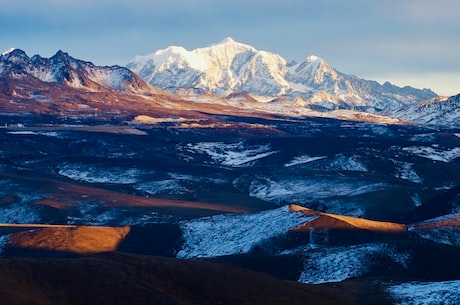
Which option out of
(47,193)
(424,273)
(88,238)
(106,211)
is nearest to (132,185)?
(47,193)

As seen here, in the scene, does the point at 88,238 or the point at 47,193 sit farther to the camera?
the point at 47,193

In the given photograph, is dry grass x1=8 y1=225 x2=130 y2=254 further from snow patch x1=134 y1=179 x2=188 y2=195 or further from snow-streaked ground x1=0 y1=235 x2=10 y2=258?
snow patch x1=134 y1=179 x2=188 y2=195

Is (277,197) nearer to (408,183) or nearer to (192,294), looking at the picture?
(408,183)

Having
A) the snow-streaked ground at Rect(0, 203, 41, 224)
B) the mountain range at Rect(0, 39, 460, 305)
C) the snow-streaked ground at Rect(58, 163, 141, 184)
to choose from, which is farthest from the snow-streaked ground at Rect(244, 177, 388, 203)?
the snow-streaked ground at Rect(0, 203, 41, 224)

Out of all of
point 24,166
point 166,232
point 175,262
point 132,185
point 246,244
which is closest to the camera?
point 175,262

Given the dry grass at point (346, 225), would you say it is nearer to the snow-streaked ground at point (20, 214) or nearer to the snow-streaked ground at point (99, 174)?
the snow-streaked ground at point (20, 214)

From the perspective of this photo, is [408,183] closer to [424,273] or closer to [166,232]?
[166,232]

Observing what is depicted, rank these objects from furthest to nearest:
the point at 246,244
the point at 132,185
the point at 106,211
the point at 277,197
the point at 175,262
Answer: the point at 132,185 < the point at 277,197 < the point at 106,211 < the point at 246,244 < the point at 175,262
